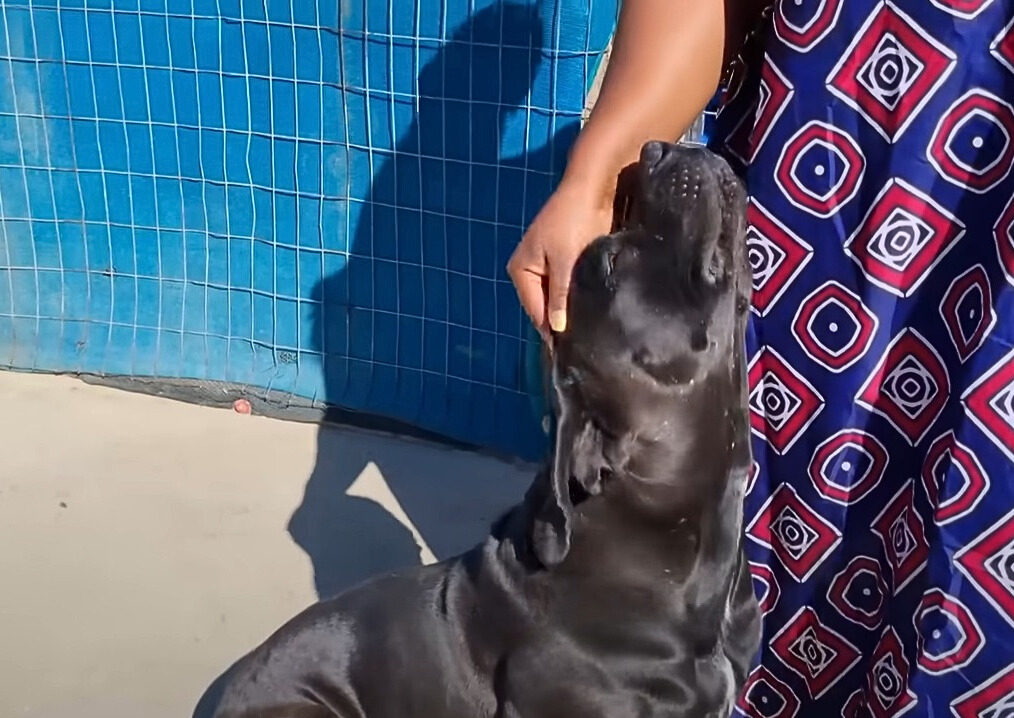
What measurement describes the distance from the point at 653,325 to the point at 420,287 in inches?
89.4

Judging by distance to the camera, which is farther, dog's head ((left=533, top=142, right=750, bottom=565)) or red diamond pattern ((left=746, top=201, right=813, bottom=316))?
red diamond pattern ((left=746, top=201, right=813, bottom=316))

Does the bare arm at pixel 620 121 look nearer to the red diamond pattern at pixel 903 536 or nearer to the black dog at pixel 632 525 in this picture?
the black dog at pixel 632 525

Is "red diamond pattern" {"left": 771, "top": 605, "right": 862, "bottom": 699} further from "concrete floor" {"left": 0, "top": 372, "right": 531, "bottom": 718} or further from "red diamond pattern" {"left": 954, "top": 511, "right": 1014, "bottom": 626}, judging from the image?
"concrete floor" {"left": 0, "top": 372, "right": 531, "bottom": 718}

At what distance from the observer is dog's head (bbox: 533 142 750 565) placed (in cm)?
169

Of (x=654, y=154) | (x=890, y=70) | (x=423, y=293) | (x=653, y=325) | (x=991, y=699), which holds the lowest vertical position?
(x=423, y=293)

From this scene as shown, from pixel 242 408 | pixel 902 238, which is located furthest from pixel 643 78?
pixel 242 408

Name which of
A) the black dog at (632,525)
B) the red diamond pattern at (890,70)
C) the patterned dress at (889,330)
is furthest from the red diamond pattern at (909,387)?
the red diamond pattern at (890,70)

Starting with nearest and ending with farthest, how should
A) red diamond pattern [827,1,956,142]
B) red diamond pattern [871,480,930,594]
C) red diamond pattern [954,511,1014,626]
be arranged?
red diamond pattern [827,1,956,142] → red diamond pattern [954,511,1014,626] → red diamond pattern [871,480,930,594]

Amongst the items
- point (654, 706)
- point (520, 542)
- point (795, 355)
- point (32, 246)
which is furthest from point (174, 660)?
point (32, 246)

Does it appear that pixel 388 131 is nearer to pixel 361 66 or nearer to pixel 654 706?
pixel 361 66

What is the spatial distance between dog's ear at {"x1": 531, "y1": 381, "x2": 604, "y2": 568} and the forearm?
362 millimetres

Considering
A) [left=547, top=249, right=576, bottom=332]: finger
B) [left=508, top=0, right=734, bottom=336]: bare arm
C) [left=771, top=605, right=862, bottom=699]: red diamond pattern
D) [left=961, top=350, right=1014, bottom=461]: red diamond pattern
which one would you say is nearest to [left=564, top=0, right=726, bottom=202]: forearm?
[left=508, top=0, right=734, bottom=336]: bare arm

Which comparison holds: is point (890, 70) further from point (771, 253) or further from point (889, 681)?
point (889, 681)

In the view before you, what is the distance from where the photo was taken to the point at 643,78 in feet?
5.64
